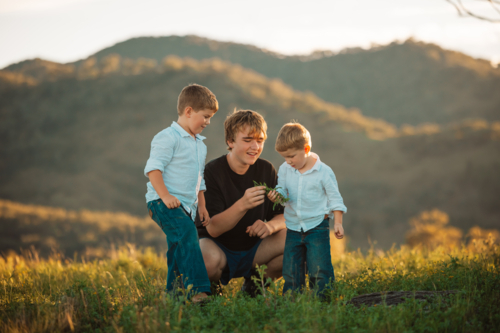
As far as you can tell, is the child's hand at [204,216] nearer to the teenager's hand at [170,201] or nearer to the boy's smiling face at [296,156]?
the teenager's hand at [170,201]

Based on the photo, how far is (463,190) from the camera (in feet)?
89.7

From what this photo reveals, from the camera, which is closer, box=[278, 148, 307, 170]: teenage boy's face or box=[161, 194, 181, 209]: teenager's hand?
box=[161, 194, 181, 209]: teenager's hand

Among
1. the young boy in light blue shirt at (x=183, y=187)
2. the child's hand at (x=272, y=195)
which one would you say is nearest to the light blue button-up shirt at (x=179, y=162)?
the young boy in light blue shirt at (x=183, y=187)

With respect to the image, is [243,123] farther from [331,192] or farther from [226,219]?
[331,192]

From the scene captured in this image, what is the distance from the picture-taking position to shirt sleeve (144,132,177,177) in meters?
3.56

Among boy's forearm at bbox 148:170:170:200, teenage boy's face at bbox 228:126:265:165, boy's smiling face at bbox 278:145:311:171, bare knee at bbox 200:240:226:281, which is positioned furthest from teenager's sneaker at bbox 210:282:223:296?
boy's smiling face at bbox 278:145:311:171

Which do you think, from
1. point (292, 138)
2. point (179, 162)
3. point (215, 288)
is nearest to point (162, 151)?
point (179, 162)

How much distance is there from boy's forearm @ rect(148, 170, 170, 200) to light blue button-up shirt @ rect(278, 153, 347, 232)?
1.22 metres

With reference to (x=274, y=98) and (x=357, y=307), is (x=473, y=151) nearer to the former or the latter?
(x=274, y=98)

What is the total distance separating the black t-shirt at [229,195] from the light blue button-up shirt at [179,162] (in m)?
0.33

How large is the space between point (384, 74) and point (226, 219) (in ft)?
244

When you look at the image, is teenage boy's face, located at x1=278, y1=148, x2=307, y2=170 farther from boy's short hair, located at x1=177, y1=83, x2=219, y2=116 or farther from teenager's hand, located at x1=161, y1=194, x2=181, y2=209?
teenager's hand, located at x1=161, y1=194, x2=181, y2=209

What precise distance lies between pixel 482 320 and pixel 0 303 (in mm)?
4103

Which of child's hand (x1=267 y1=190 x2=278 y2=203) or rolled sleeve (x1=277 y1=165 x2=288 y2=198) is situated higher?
rolled sleeve (x1=277 y1=165 x2=288 y2=198)
